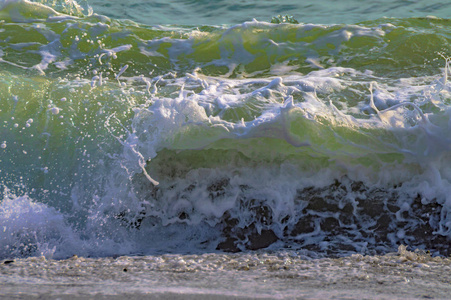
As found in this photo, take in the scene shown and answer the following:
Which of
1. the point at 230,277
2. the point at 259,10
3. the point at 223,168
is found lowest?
the point at 230,277

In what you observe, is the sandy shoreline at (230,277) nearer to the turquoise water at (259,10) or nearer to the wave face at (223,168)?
the wave face at (223,168)

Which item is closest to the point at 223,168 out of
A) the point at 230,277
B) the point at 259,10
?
the point at 230,277

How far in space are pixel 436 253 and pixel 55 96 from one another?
296cm

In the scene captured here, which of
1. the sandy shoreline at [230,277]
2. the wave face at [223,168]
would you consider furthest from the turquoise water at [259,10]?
the sandy shoreline at [230,277]

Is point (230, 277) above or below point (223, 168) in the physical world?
below

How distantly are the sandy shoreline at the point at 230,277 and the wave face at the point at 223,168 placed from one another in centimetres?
21

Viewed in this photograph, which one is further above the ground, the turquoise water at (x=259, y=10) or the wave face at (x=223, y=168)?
the turquoise water at (x=259, y=10)

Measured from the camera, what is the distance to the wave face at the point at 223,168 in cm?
276

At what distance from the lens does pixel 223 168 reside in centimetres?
311

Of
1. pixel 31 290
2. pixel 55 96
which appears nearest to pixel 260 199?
pixel 31 290

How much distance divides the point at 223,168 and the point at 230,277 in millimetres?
1107

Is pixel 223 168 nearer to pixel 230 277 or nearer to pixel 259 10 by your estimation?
pixel 230 277

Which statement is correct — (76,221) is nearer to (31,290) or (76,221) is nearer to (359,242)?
(31,290)

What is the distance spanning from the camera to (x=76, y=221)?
9.25 feet
